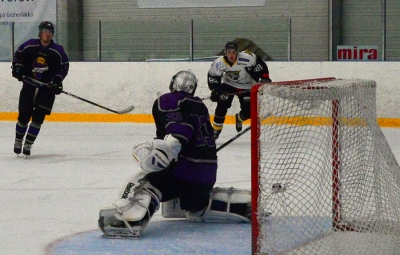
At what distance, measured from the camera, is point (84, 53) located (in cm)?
1023

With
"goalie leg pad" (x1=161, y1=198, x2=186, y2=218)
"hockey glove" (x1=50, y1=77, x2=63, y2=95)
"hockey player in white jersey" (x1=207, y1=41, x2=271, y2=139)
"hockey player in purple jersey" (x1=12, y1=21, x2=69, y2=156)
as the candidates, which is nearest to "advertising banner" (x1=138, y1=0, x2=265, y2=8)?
"hockey player in white jersey" (x1=207, y1=41, x2=271, y2=139)

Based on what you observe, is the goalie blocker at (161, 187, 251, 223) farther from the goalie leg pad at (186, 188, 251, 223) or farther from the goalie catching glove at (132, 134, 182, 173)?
the goalie catching glove at (132, 134, 182, 173)

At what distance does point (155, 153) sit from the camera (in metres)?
3.57

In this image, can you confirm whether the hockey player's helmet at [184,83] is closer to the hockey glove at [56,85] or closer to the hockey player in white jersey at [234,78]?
the hockey glove at [56,85]

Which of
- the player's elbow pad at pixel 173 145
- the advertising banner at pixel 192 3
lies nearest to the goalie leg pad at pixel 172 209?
the player's elbow pad at pixel 173 145

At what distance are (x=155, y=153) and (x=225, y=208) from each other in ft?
2.05

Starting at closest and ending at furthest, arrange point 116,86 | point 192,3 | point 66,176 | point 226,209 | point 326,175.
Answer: point 326,175, point 226,209, point 66,176, point 116,86, point 192,3

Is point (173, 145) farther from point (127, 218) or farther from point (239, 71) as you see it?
point (239, 71)

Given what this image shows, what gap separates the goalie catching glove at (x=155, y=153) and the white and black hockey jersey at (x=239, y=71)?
14.2 feet

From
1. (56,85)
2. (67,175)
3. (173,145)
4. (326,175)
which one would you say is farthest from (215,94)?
(326,175)

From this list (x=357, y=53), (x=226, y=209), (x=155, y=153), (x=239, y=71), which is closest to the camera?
(x=155, y=153)

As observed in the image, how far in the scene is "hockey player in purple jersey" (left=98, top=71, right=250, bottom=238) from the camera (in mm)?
3650

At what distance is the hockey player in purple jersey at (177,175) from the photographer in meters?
3.65

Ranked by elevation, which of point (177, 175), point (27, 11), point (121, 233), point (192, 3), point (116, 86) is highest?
point (192, 3)
